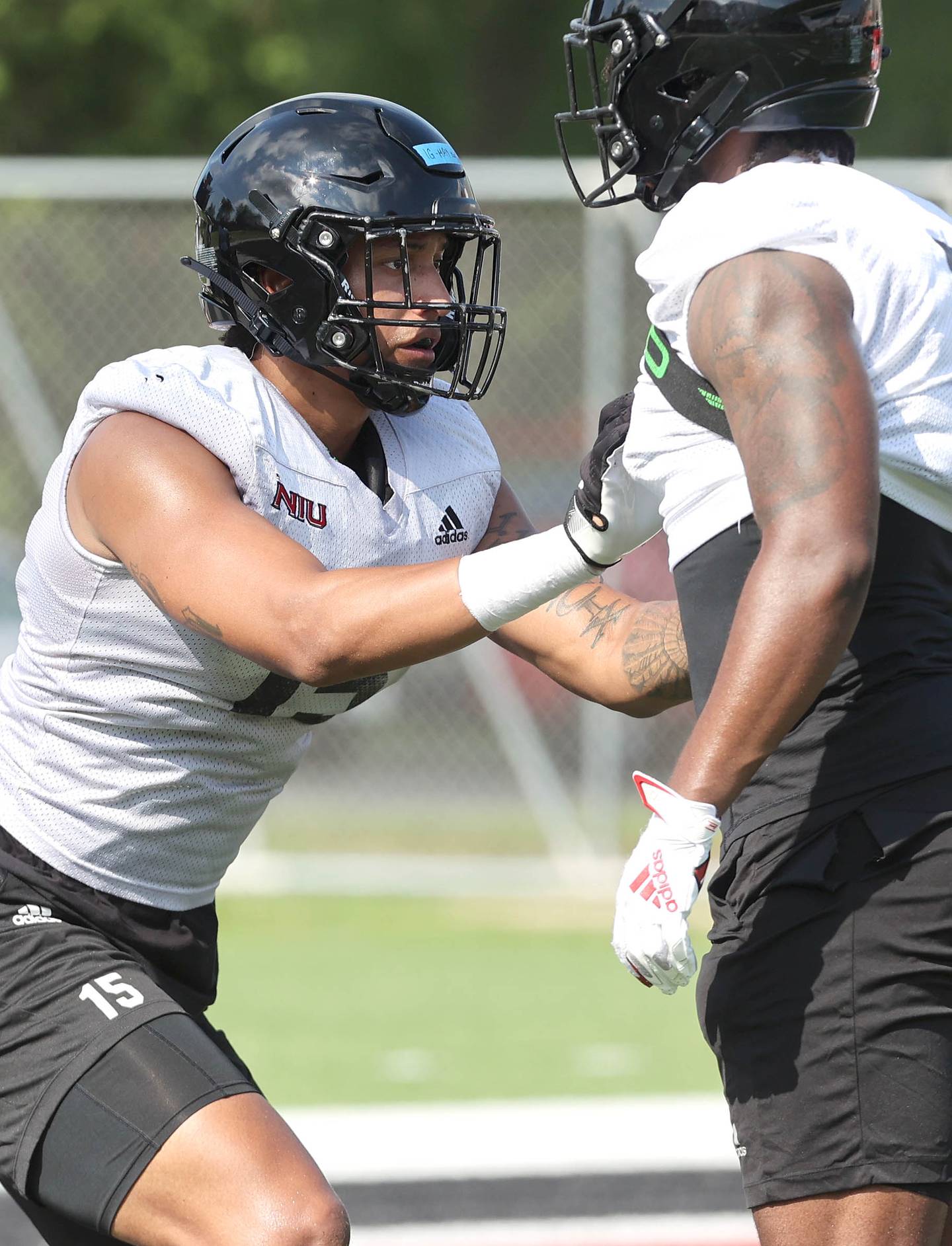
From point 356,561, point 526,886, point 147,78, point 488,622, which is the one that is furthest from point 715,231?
point 147,78

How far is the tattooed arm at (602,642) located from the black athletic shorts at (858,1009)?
2.39ft

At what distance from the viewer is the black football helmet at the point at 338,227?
2.99 m

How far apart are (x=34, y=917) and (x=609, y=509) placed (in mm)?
1123

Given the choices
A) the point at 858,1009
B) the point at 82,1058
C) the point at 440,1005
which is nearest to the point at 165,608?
the point at 82,1058

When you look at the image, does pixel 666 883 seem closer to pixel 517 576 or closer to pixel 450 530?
pixel 517 576

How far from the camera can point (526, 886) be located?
777 cm

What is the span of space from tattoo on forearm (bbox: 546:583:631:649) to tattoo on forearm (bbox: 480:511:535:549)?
0.45 ft

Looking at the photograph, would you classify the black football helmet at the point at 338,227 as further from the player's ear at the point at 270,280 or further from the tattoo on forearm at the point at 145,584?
the tattoo on forearm at the point at 145,584

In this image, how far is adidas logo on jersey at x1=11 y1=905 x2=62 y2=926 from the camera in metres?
2.83

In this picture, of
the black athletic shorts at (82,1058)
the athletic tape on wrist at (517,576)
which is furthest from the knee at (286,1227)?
the athletic tape on wrist at (517,576)

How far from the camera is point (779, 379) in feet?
6.79

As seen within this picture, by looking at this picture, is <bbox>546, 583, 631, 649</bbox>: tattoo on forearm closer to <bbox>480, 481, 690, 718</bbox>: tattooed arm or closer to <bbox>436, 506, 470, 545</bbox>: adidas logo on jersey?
<bbox>480, 481, 690, 718</bbox>: tattooed arm

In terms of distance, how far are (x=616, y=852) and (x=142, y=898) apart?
5056 mm

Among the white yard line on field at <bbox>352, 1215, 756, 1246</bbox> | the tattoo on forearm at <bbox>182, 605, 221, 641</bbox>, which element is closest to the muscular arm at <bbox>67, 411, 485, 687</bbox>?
the tattoo on forearm at <bbox>182, 605, 221, 641</bbox>
